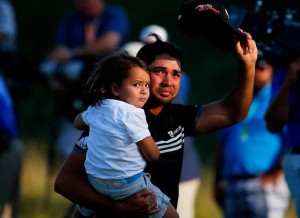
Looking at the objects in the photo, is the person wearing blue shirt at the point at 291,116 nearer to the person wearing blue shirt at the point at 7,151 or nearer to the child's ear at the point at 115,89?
the child's ear at the point at 115,89

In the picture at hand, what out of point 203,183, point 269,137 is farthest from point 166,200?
point 203,183

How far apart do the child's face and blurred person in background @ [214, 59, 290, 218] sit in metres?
3.04

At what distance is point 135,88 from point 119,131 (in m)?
0.23

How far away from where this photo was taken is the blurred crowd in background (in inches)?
264

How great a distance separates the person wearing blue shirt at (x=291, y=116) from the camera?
689 cm

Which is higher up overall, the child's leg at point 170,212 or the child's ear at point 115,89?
the child's ear at point 115,89

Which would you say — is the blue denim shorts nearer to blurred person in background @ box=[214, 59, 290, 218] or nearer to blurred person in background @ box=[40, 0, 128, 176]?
blurred person in background @ box=[214, 59, 290, 218]

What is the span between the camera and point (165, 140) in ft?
19.3

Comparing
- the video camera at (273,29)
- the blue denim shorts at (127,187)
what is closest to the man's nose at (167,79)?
the blue denim shorts at (127,187)

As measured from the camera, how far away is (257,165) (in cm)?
870

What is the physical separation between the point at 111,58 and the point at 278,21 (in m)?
1.21

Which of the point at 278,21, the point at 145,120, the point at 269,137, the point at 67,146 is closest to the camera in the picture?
the point at 145,120

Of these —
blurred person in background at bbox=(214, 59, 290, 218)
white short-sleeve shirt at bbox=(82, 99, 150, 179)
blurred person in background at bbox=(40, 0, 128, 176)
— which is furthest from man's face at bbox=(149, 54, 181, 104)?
blurred person in background at bbox=(40, 0, 128, 176)

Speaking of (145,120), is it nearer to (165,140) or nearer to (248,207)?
(165,140)
